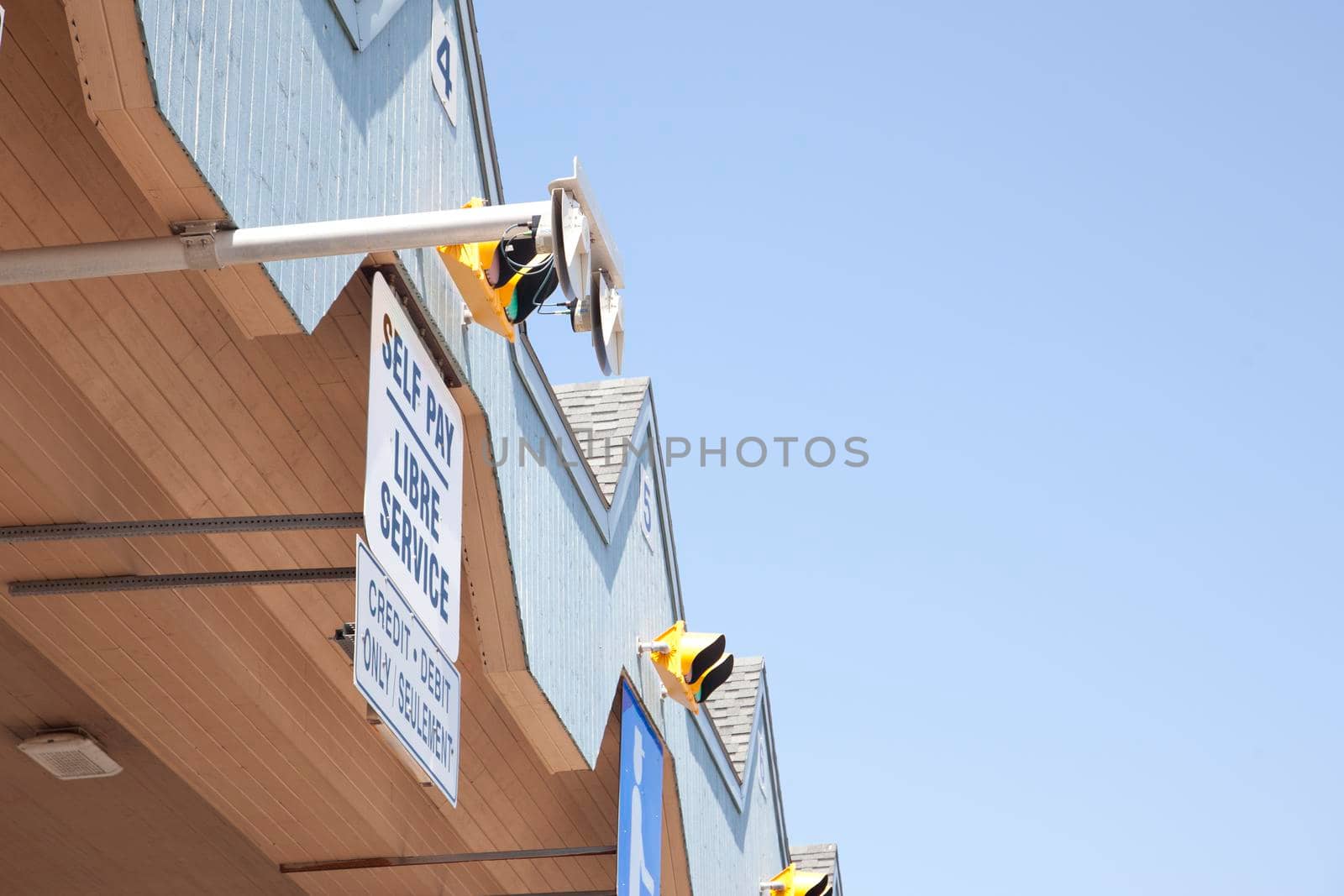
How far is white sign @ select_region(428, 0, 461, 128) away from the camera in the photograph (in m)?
7.54

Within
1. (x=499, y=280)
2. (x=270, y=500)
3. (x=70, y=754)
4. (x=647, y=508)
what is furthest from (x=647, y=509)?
(x=499, y=280)

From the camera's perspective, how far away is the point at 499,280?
6.53m

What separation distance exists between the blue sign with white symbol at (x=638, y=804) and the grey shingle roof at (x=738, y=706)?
13.4ft

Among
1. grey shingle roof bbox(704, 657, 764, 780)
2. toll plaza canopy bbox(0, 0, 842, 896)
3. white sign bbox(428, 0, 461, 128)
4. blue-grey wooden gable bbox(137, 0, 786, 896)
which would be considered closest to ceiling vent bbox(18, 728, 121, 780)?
toll plaza canopy bbox(0, 0, 842, 896)

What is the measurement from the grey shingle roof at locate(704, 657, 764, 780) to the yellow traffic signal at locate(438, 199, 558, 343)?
331 inches

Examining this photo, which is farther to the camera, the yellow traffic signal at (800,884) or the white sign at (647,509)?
the yellow traffic signal at (800,884)

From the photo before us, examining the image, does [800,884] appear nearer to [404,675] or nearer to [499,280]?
[499,280]

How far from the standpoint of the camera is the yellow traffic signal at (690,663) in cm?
1067

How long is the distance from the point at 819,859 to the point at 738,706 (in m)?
4.16

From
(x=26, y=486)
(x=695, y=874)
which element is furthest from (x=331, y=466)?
(x=695, y=874)

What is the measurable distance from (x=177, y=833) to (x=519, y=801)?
2.12 m

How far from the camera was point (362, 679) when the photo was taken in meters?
5.16

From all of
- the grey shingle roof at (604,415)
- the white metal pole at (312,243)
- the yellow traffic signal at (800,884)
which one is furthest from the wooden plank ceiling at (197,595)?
the yellow traffic signal at (800,884)

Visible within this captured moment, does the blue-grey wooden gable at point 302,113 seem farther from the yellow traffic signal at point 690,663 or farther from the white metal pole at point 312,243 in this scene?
the yellow traffic signal at point 690,663
